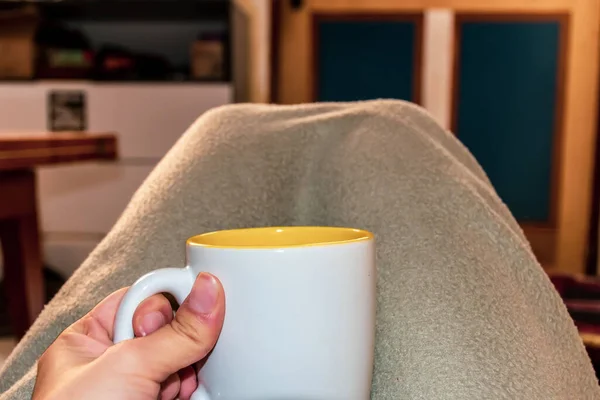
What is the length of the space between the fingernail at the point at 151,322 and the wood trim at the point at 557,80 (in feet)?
9.56

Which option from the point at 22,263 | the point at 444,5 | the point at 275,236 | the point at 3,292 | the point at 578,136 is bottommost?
the point at 3,292

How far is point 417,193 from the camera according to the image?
0.51 m

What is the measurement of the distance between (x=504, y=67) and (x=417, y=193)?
289 cm

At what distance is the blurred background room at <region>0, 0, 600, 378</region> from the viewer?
2137mm

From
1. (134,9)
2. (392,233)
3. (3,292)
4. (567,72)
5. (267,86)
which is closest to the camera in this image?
(392,233)

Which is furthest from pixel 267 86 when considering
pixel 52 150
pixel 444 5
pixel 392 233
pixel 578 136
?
pixel 392 233

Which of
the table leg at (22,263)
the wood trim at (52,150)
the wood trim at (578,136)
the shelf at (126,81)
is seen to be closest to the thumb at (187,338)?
the wood trim at (52,150)

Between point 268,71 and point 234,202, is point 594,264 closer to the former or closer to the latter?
point 268,71

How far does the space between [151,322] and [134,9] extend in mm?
2130

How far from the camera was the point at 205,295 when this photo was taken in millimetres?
349

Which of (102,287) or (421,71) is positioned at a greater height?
(421,71)

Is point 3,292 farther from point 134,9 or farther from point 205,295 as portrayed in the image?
point 205,295

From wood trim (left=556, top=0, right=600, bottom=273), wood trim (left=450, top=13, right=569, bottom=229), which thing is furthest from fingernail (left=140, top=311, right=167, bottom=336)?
wood trim (left=556, top=0, right=600, bottom=273)

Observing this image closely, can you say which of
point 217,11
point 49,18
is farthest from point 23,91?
point 217,11
